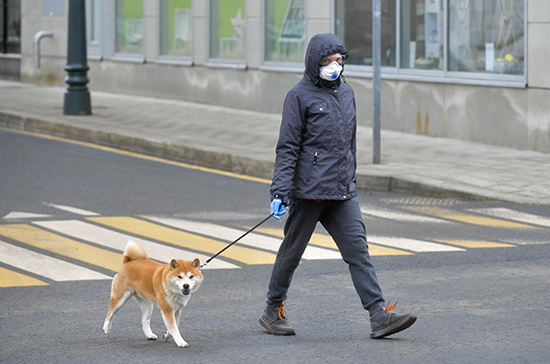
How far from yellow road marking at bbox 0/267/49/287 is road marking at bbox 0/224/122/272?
63 centimetres

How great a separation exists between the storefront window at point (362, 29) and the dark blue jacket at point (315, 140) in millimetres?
11144

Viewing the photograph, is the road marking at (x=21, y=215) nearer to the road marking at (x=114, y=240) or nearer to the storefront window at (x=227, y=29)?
the road marking at (x=114, y=240)

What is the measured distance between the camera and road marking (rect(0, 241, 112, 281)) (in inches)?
268

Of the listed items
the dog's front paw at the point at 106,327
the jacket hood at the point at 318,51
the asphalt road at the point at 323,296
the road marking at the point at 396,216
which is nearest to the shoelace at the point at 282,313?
the asphalt road at the point at 323,296

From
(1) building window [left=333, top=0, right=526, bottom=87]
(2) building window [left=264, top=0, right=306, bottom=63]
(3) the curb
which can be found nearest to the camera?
(3) the curb

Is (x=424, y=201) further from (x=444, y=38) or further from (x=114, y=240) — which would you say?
(x=444, y=38)

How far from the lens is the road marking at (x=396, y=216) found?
9156 millimetres

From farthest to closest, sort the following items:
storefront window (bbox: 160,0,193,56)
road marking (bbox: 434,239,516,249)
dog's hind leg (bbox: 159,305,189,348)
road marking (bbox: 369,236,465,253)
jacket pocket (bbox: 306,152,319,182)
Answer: storefront window (bbox: 160,0,193,56) → road marking (bbox: 434,239,516,249) → road marking (bbox: 369,236,465,253) → jacket pocket (bbox: 306,152,319,182) → dog's hind leg (bbox: 159,305,189,348)

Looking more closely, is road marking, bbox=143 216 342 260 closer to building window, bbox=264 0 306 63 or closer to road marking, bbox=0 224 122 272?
road marking, bbox=0 224 122 272

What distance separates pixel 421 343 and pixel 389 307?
0.97 ft

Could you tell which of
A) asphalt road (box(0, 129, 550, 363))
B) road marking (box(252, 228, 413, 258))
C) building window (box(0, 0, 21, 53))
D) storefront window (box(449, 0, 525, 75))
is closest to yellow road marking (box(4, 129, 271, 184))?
asphalt road (box(0, 129, 550, 363))

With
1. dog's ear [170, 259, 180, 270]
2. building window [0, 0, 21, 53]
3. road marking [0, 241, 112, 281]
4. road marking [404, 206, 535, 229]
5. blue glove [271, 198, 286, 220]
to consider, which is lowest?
road marking [0, 241, 112, 281]

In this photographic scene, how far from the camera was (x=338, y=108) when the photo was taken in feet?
17.2

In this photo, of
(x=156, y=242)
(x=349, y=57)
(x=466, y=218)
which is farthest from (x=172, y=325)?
(x=349, y=57)
